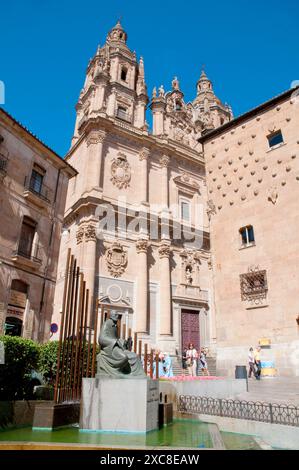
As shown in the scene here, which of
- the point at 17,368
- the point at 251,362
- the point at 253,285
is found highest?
the point at 253,285

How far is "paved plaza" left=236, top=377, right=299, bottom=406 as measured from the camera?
363 inches

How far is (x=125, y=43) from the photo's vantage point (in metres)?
37.5

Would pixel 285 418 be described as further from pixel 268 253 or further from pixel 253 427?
pixel 268 253

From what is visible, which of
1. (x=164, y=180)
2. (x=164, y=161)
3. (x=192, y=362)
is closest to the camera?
(x=192, y=362)

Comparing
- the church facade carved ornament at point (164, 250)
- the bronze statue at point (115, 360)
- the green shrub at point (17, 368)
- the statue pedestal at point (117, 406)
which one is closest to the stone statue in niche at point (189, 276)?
the church facade carved ornament at point (164, 250)

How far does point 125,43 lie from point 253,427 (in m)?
39.7

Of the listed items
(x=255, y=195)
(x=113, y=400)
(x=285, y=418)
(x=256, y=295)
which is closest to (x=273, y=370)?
(x=256, y=295)

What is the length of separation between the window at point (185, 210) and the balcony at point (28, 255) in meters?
15.9

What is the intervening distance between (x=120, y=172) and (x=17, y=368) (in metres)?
21.5

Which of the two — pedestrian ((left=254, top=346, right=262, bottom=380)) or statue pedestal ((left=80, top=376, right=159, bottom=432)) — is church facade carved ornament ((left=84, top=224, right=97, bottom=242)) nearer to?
pedestrian ((left=254, top=346, right=262, bottom=380))

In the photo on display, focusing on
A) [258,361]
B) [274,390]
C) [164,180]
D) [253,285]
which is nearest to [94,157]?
[164,180]

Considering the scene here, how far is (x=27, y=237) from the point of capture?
59.9 ft

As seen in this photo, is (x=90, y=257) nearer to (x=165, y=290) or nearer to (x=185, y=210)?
(x=165, y=290)

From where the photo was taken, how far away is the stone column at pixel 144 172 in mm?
28670
